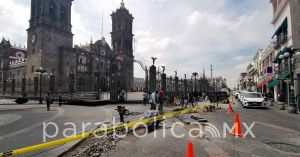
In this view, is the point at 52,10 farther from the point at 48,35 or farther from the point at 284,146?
the point at 284,146

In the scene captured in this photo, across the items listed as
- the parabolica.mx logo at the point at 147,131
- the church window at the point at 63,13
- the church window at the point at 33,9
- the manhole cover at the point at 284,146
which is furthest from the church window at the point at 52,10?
the manhole cover at the point at 284,146

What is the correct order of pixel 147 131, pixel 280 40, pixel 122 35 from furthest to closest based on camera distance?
pixel 122 35
pixel 280 40
pixel 147 131

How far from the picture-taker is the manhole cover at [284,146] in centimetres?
615

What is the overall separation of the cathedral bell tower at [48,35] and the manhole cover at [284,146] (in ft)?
181

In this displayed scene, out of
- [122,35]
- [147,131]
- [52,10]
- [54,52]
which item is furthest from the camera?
[122,35]

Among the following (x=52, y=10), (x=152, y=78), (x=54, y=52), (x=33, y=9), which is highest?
(x=33, y=9)

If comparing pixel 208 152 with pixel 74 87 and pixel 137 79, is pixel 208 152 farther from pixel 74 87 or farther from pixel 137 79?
pixel 137 79

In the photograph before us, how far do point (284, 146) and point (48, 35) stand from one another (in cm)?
6094

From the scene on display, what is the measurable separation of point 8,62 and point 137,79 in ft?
191

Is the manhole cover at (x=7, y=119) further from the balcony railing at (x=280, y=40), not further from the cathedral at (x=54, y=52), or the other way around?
the cathedral at (x=54, y=52)

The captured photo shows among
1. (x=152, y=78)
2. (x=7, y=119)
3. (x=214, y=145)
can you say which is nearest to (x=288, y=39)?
(x=152, y=78)

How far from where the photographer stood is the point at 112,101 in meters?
24.9

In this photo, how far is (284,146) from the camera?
21.6ft

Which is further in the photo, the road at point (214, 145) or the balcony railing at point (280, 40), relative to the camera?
the balcony railing at point (280, 40)
